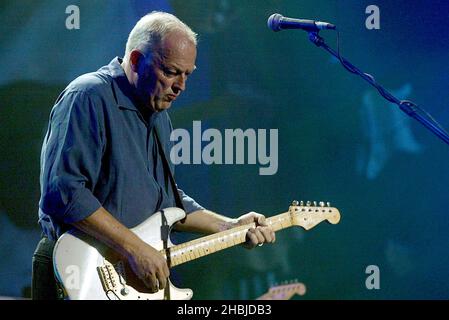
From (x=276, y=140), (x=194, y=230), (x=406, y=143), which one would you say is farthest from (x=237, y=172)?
(x=406, y=143)

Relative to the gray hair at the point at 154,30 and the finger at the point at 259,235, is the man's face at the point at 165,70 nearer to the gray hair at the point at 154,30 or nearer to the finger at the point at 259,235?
the gray hair at the point at 154,30

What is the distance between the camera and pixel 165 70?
2.71 metres

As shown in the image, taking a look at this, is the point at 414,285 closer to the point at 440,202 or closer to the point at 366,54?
the point at 440,202

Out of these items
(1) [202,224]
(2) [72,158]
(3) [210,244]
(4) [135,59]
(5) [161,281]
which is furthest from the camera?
(1) [202,224]

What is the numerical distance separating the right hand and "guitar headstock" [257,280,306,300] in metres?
0.88

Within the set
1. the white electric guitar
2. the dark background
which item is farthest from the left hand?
the dark background

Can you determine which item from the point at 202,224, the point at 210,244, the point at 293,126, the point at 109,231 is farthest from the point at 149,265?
the point at 293,126

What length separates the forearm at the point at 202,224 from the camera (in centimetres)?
304

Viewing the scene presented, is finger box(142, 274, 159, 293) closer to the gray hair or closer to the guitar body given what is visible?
the guitar body

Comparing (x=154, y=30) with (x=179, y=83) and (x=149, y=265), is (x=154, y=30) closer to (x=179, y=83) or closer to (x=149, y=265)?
(x=179, y=83)

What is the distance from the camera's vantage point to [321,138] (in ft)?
11.2

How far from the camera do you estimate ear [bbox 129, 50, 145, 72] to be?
2727mm

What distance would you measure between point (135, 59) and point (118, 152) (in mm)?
373

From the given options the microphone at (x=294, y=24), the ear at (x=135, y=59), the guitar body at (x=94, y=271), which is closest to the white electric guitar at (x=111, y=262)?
the guitar body at (x=94, y=271)
